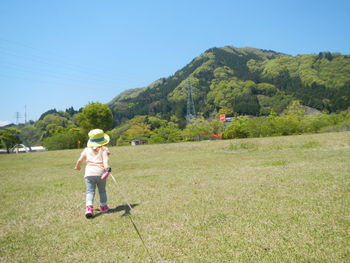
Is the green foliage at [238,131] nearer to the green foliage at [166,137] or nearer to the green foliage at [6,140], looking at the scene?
the green foliage at [166,137]

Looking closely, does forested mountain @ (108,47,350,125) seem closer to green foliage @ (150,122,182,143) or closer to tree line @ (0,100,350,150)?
tree line @ (0,100,350,150)

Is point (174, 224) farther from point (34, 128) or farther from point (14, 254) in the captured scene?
point (34, 128)

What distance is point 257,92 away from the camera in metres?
159

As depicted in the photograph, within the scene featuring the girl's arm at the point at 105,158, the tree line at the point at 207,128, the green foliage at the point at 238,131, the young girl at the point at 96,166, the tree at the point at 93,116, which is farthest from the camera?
the tree at the point at 93,116

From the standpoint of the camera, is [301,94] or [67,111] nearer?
[301,94]

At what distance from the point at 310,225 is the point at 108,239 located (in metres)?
3.59

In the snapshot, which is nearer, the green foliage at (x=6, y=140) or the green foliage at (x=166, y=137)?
the green foliage at (x=166, y=137)

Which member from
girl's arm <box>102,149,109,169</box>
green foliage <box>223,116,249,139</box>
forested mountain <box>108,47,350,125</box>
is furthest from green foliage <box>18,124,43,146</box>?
girl's arm <box>102,149,109,169</box>

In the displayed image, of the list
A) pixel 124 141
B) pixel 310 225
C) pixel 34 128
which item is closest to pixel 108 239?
pixel 310 225

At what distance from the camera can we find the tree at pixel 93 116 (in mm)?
72188

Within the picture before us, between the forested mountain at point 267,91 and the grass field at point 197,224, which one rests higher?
the forested mountain at point 267,91

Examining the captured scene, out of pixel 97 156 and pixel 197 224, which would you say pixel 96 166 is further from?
pixel 197 224

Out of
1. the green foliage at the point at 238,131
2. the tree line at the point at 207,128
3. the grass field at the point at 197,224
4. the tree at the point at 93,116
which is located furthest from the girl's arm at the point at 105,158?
the tree at the point at 93,116

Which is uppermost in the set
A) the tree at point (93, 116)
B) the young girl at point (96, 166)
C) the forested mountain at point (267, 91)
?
the forested mountain at point (267, 91)
